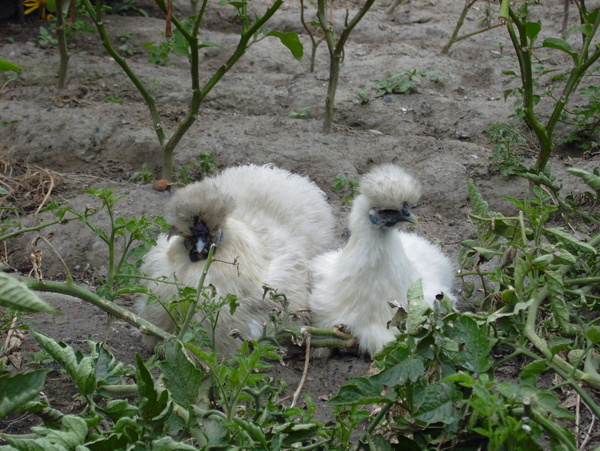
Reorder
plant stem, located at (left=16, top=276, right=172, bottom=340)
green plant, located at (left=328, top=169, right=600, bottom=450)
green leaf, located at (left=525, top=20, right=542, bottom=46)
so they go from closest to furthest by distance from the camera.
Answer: green plant, located at (left=328, top=169, right=600, bottom=450)
plant stem, located at (left=16, top=276, right=172, bottom=340)
green leaf, located at (left=525, top=20, right=542, bottom=46)

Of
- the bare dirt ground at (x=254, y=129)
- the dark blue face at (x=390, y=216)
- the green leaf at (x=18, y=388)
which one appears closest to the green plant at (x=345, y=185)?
the bare dirt ground at (x=254, y=129)

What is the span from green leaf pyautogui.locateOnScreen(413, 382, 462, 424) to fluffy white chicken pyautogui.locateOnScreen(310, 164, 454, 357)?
1.51m

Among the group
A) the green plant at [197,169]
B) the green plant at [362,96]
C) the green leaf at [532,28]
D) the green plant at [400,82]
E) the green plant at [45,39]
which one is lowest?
the green plant at [197,169]

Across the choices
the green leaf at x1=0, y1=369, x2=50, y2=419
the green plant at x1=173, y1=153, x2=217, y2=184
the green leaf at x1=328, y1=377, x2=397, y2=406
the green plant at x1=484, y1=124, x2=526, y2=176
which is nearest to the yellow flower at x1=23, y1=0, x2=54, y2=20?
the green plant at x1=173, y1=153, x2=217, y2=184

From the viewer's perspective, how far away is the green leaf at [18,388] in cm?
173

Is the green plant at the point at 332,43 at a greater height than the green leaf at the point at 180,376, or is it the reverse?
the green plant at the point at 332,43

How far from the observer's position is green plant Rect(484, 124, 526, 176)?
5.28m

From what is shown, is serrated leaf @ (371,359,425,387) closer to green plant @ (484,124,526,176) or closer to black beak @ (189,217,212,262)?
black beak @ (189,217,212,262)

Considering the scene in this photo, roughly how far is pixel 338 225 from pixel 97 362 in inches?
117

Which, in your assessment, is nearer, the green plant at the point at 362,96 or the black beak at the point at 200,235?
the black beak at the point at 200,235

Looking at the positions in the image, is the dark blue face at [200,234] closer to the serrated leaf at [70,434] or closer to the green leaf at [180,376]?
the green leaf at [180,376]

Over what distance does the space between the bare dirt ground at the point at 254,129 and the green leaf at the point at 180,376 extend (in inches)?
51.5

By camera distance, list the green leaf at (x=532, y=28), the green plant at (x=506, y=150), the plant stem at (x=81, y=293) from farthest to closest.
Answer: the green plant at (x=506, y=150) < the green leaf at (x=532, y=28) < the plant stem at (x=81, y=293)

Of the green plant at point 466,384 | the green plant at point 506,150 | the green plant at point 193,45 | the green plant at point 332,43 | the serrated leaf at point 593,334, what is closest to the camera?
the green plant at point 466,384
